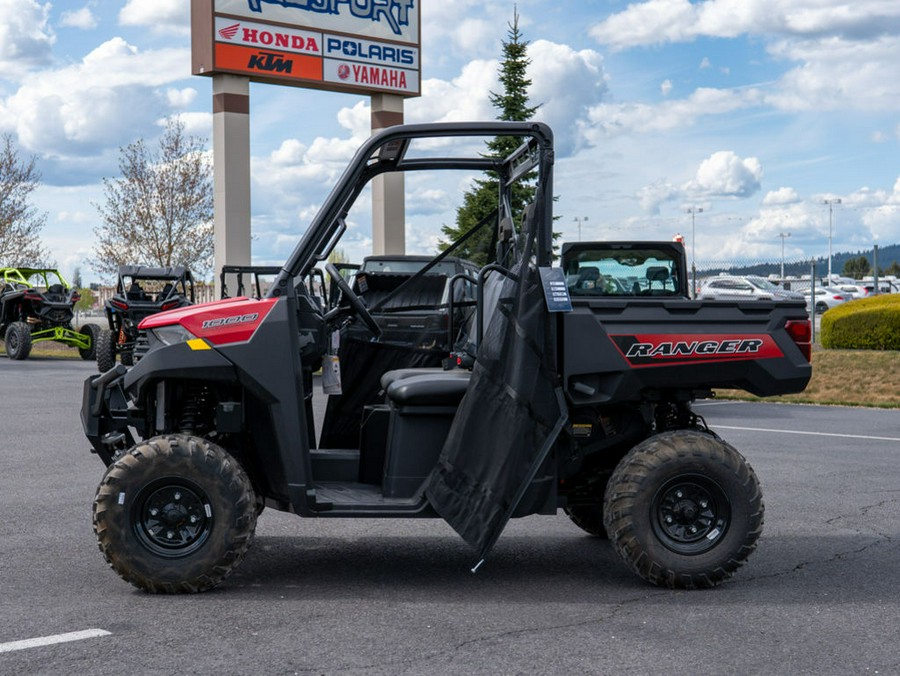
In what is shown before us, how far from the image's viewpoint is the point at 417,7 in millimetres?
27125

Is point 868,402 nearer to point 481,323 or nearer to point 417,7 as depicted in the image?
point 481,323

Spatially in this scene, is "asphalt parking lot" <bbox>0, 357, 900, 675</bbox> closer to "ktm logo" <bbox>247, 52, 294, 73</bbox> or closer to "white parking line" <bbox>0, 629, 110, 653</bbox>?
"white parking line" <bbox>0, 629, 110, 653</bbox>

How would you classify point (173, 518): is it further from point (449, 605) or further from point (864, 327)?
point (864, 327)

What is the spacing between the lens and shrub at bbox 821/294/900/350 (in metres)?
20.9

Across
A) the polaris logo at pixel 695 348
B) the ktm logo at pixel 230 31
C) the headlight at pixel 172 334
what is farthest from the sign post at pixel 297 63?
the polaris logo at pixel 695 348

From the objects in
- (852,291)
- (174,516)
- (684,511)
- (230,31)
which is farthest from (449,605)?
(852,291)

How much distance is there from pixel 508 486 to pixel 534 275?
1.02 metres

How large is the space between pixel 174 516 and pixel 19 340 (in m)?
20.6

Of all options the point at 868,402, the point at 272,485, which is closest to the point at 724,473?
the point at 272,485

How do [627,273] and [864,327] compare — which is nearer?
[627,273]

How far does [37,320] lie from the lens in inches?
991

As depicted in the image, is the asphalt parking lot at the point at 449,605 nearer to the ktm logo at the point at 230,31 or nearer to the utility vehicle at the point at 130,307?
the utility vehicle at the point at 130,307

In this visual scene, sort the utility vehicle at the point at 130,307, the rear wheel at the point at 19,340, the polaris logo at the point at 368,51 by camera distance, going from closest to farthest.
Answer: the utility vehicle at the point at 130,307 < the rear wheel at the point at 19,340 < the polaris logo at the point at 368,51

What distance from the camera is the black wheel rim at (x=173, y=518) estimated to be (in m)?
5.48
